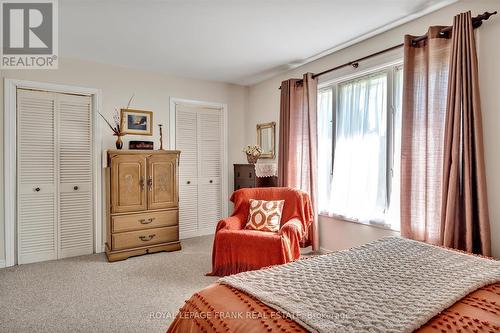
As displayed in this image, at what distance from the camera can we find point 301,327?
41.3 inches

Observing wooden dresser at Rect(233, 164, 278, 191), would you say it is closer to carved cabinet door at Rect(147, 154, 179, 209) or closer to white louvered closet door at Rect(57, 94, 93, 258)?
carved cabinet door at Rect(147, 154, 179, 209)

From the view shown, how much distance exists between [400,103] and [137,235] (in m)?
3.36

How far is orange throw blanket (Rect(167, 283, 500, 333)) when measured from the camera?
1051 millimetres

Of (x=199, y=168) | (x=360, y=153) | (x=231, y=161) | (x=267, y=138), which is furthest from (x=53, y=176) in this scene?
(x=360, y=153)

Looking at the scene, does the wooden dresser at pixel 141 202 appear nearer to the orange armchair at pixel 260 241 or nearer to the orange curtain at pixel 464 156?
the orange armchair at pixel 260 241

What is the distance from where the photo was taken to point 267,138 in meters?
4.60

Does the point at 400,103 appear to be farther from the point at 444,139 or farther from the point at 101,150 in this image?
the point at 101,150

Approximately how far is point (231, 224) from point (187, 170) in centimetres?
174

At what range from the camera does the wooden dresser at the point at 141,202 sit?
11.7ft

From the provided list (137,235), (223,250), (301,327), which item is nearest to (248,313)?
(301,327)

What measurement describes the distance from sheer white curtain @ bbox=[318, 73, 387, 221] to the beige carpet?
175 centimetres

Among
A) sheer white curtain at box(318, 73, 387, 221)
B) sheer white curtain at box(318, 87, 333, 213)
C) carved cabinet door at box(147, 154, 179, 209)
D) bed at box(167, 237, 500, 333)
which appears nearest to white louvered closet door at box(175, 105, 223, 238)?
carved cabinet door at box(147, 154, 179, 209)

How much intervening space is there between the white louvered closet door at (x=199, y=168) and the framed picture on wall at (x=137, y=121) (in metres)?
0.43

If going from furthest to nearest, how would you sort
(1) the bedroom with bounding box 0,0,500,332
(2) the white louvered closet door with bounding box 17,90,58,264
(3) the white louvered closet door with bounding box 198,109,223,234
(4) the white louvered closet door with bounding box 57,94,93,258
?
1. (3) the white louvered closet door with bounding box 198,109,223,234
2. (4) the white louvered closet door with bounding box 57,94,93,258
3. (2) the white louvered closet door with bounding box 17,90,58,264
4. (1) the bedroom with bounding box 0,0,500,332
